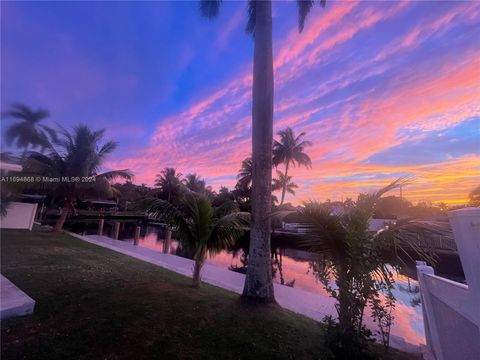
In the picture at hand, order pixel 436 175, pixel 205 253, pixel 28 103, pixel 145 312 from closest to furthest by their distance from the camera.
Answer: pixel 145 312, pixel 28 103, pixel 205 253, pixel 436 175

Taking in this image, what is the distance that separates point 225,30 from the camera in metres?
9.04

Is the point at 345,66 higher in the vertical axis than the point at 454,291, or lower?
higher

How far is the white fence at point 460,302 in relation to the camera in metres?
2.29

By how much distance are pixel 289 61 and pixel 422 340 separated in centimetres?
970

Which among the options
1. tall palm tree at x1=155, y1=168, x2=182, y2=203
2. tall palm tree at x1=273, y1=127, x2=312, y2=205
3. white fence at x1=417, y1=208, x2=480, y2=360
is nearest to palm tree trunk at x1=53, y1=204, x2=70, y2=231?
white fence at x1=417, y1=208, x2=480, y2=360

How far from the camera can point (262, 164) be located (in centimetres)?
552

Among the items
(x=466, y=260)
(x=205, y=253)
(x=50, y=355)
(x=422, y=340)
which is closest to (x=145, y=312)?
(x=50, y=355)

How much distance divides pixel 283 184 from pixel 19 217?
26235 mm

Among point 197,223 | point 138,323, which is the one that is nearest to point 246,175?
point 197,223

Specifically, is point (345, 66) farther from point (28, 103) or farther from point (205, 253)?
point (28, 103)

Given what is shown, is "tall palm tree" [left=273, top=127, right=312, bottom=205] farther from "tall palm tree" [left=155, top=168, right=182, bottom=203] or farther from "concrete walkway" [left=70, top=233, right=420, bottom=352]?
"concrete walkway" [left=70, top=233, right=420, bottom=352]

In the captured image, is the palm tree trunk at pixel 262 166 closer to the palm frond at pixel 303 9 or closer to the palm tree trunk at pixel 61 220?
the palm frond at pixel 303 9

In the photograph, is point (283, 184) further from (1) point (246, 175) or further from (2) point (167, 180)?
(2) point (167, 180)

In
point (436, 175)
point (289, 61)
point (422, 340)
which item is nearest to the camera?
point (422, 340)
